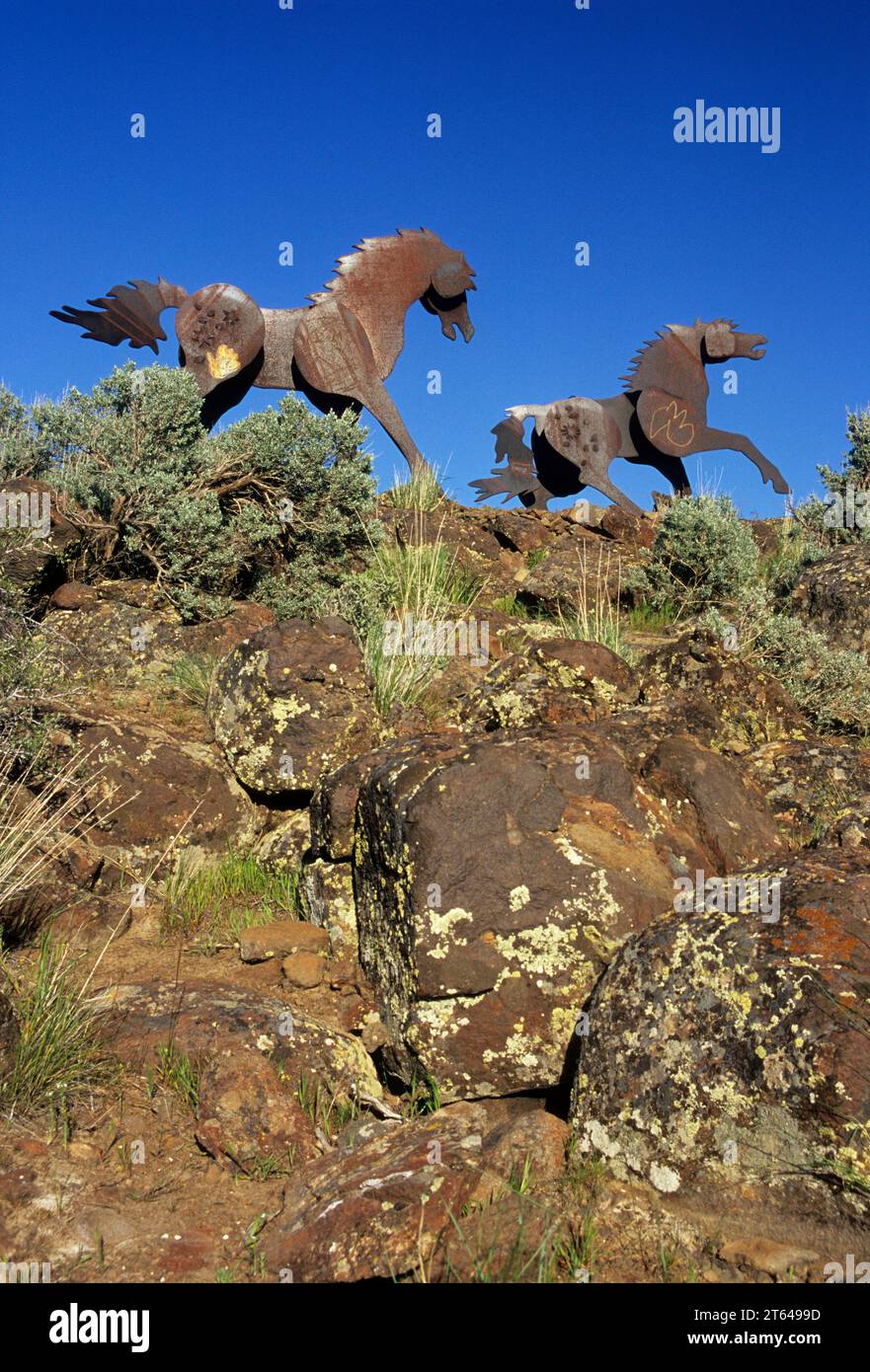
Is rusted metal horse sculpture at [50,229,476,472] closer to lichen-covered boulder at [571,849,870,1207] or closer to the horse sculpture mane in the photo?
the horse sculpture mane

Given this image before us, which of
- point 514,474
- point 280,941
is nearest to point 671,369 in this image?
point 514,474

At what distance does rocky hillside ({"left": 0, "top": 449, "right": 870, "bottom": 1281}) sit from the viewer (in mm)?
2707

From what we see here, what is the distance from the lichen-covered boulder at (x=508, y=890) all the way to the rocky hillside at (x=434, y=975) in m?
0.01

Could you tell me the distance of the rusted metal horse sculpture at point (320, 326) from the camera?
1198 cm

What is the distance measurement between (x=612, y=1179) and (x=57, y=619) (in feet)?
19.0

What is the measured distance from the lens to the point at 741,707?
6242 mm

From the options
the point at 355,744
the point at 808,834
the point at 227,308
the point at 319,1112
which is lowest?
the point at 319,1112

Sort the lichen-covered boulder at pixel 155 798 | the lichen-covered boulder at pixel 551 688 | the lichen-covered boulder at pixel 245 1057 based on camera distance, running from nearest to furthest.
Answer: the lichen-covered boulder at pixel 245 1057 < the lichen-covered boulder at pixel 551 688 < the lichen-covered boulder at pixel 155 798

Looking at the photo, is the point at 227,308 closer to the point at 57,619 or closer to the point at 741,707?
the point at 57,619

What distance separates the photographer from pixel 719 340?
1490 cm
